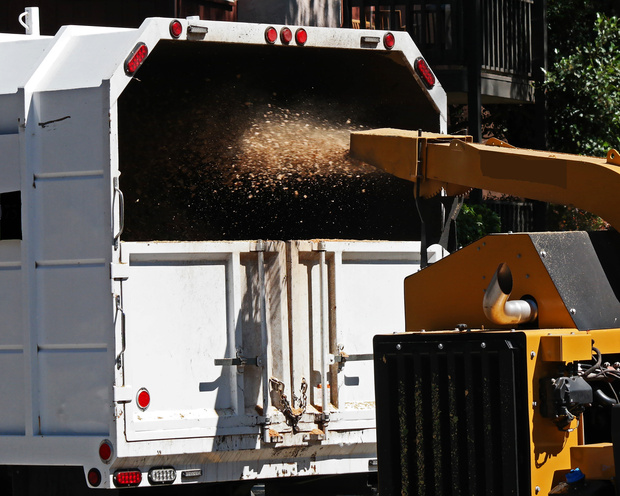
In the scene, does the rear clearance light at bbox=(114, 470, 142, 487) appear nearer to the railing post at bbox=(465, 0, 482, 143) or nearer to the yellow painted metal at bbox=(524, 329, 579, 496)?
the yellow painted metal at bbox=(524, 329, 579, 496)

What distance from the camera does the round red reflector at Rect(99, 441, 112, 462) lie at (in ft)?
19.4

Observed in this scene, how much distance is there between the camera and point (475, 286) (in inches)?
218

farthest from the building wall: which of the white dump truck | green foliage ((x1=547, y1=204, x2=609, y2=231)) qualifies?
the white dump truck

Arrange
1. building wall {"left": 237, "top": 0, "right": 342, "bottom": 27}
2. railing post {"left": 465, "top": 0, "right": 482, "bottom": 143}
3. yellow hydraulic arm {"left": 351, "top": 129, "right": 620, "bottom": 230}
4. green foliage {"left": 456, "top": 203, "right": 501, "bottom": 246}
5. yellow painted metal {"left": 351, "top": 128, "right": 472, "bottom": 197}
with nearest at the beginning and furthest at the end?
yellow hydraulic arm {"left": 351, "top": 129, "right": 620, "bottom": 230}
yellow painted metal {"left": 351, "top": 128, "right": 472, "bottom": 197}
building wall {"left": 237, "top": 0, "right": 342, "bottom": 27}
green foliage {"left": 456, "top": 203, "right": 501, "bottom": 246}
railing post {"left": 465, "top": 0, "right": 482, "bottom": 143}

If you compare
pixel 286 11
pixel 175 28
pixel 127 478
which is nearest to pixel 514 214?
pixel 286 11

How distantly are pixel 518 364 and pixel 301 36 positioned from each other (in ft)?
8.93

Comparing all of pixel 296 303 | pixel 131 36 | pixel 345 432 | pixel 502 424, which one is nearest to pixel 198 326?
pixel 296 303

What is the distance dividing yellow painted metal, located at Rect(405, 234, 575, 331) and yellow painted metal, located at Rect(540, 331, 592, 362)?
0.15 metres

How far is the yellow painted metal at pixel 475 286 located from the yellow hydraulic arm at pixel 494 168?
1.63 feet

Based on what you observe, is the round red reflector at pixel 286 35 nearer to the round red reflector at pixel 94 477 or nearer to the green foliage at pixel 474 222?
the round red reflector at pixel 94 477

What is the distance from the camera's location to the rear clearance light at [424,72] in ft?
24.3

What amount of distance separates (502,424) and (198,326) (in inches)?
76.0

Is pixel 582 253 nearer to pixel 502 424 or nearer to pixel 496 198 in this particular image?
pixel 502 424

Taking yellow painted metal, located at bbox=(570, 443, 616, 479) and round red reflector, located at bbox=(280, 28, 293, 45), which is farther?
A: round red reflector, located at bbox=(280, 28, 293, 45)
